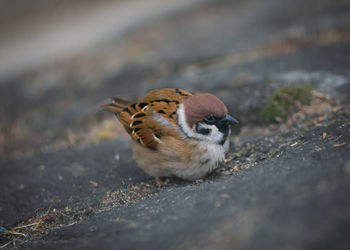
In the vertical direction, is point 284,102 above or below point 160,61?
below

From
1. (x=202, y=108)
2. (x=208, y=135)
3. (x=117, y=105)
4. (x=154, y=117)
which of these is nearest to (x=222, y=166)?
(x=208, y=135)

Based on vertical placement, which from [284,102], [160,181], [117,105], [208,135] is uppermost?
[117,105]

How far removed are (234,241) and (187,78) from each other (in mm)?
4619

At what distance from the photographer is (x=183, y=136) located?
3900mm

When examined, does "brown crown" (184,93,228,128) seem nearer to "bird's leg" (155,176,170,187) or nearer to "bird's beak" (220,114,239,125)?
"bird's beak" (220,114,239,125)

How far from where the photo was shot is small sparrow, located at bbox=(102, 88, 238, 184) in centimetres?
382

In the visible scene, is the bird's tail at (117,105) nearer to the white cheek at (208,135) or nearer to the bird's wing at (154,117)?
the bird's wing at (154,117)

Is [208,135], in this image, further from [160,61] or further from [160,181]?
[160,61]

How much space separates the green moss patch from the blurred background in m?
0.26

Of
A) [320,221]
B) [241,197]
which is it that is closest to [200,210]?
[241,197]

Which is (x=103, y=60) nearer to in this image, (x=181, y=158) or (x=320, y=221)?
(x=181, y=158)

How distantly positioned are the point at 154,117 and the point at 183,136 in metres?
0.41

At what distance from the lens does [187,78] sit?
6.49m

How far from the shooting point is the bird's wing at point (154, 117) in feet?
13.1
